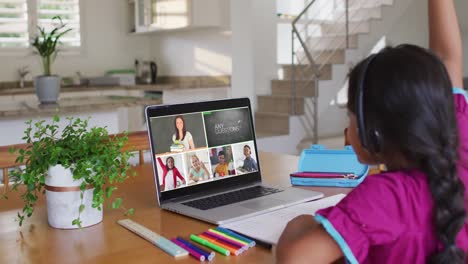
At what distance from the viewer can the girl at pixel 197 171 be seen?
1379mm

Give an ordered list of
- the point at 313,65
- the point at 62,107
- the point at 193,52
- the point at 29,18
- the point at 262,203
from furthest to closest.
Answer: the point at 193,52
the point at 29,18
the point at 313,65
the point at 62,107
the point at 262,203

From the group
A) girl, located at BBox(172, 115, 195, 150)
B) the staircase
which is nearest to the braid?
girl, located at BBox(172, 115, 195, 150)

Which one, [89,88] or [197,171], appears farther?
[89,88]

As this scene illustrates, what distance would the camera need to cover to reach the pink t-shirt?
2.51ft

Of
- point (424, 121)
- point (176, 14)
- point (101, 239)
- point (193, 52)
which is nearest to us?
point (424, 121)

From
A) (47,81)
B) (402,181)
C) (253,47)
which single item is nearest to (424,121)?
(402,181)

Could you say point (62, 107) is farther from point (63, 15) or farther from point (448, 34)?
point (63, 15)

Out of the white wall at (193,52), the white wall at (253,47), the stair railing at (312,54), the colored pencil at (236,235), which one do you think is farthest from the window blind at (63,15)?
the colored pencil at (236,235)

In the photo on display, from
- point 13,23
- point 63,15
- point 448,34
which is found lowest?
point 448,34

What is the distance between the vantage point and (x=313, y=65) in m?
5.33

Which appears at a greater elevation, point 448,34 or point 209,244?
point 448,34

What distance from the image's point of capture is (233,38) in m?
5.02

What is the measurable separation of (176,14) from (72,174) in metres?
4.15

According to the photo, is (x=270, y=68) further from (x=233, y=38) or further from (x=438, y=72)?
(x=438, y=72)
